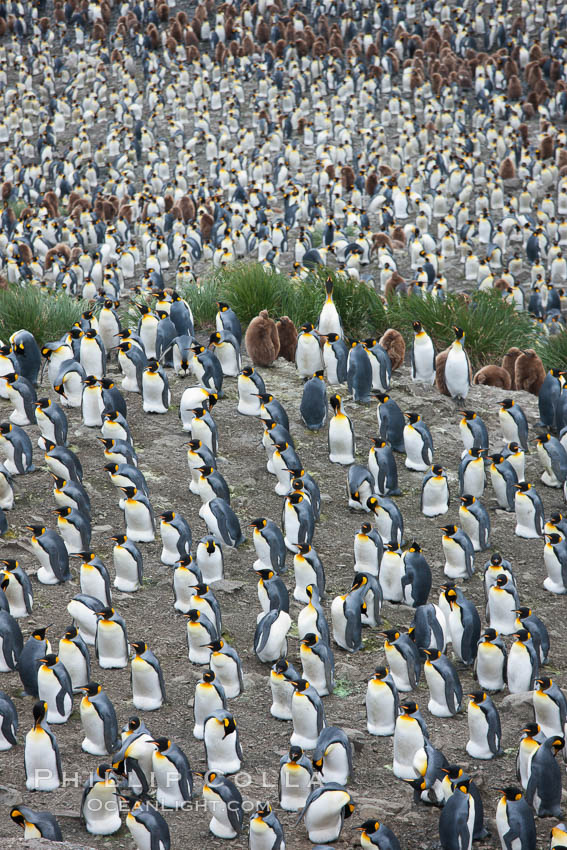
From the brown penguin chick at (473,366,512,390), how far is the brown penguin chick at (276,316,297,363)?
6.92 ft

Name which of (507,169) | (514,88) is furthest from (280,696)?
(514,88)

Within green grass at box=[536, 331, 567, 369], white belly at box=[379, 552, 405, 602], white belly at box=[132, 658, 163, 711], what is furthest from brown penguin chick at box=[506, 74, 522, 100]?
white belly at box=[132, 658, 163, 711]

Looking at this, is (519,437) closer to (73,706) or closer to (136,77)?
(73,706)

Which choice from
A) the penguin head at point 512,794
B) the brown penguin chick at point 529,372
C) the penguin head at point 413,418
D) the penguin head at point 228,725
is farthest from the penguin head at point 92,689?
the brown penguin chick at point 529,372

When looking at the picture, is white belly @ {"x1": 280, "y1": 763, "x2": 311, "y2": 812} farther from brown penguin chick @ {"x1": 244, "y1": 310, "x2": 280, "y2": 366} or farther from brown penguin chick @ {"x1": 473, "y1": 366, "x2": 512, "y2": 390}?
brown penguin chick @ {"x1": 473, "y1": 366, "x2": 512, "y2": 390}

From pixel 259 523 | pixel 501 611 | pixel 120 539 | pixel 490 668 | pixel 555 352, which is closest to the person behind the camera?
pixel 490 668

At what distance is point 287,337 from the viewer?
12.1 metres

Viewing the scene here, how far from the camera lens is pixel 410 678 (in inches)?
285

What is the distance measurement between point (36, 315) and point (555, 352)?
20.5 ft

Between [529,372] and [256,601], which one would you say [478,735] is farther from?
[529,372]

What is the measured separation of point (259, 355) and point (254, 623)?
442cm

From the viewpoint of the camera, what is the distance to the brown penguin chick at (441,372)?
11.5 m

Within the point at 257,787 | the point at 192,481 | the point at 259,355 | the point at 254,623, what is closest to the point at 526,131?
the point at 259,355

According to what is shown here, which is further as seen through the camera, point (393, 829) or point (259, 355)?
point (259, 355)
